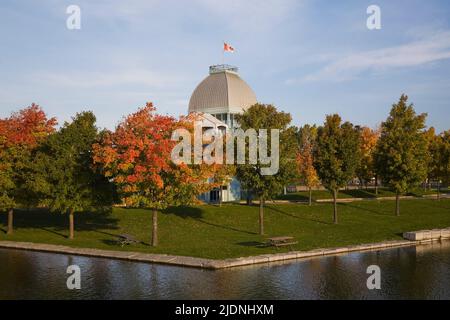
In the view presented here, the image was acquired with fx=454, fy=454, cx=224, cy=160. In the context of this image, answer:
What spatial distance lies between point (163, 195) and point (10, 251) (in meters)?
11.8

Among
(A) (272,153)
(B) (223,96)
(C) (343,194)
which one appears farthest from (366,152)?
(A) (272,153)

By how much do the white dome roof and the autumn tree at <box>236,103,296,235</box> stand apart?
3976 cm

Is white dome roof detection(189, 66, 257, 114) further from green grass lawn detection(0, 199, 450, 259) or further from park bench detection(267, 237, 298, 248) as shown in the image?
park bench detection(267, 237, 298, 248)

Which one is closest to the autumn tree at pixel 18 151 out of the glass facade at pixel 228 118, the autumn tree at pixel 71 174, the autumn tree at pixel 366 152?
the autumn tree at pixel 71 174

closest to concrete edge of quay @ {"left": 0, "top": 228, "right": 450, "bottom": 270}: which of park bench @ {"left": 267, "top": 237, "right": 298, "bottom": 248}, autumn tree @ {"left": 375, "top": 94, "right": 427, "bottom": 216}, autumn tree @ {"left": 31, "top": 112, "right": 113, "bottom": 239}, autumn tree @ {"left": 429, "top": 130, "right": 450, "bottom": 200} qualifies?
park bench @ {"left": 267, "top": 237, "right": 298, "bottom": 248}

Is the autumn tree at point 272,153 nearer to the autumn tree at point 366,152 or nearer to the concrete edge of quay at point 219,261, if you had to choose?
the concrete edge of quay at point 219,261

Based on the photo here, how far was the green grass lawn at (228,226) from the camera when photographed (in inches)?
1336

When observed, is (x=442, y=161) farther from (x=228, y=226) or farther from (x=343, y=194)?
(x=228, y=226)

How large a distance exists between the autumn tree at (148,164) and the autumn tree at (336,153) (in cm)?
1709

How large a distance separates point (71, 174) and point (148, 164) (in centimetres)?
863

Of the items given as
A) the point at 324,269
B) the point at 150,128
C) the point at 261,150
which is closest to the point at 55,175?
the point at 150,128

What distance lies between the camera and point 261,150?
38594 millimetres

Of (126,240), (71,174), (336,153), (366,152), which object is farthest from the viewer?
→ (366,152)

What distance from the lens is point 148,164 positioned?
32125 mm
